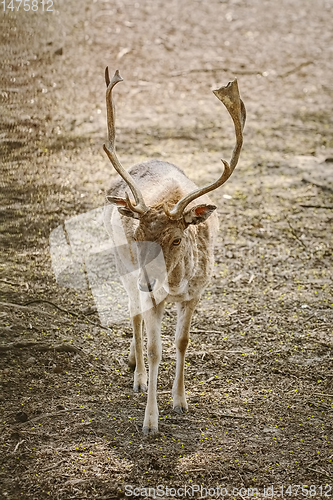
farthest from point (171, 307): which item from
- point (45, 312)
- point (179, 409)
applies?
point (179, 409)

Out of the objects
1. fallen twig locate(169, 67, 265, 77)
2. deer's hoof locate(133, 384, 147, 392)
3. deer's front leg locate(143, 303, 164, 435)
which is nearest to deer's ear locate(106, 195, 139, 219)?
deer's front leg locate(143, 303, 164, 435)

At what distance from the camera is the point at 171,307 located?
7781 millimetres

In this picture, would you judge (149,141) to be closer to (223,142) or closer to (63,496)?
(223,142)

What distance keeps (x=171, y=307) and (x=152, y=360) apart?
2.24 meters

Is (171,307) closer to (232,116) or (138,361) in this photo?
(138,361)

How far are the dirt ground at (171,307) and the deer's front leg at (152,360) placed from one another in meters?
0.12

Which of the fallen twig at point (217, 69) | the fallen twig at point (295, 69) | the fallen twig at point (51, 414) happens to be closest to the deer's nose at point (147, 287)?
the fallen twig at point (51, 414)

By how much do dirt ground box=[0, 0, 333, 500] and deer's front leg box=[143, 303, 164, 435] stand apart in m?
0.12

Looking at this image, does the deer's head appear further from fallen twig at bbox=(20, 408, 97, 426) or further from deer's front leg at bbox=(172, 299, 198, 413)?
fallen twig at bbox=(20, 408, 97, 426)

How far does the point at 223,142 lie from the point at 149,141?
1517mm

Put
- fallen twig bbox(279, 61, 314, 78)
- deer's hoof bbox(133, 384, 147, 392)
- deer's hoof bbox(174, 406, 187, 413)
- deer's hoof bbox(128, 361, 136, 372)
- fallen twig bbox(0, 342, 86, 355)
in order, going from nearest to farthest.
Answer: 1. deer's hoof bbox(174, 406, 187, 413)
2. deer's hoof bbox(133, 384, 147, 392)
3. fallen twig bbox(0, 342, 86, 355)
4. deer's hoof bbox(128, 361, 136, 372)
5. fallen twig bbox(279, 61, 314, 78)

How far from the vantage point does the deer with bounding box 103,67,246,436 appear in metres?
5.14

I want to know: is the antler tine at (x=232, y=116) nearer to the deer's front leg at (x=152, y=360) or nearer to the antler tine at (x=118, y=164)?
the antler tine at (x=118, y=164)

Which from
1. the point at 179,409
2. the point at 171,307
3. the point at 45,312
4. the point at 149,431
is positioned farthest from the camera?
the point at 171,307
